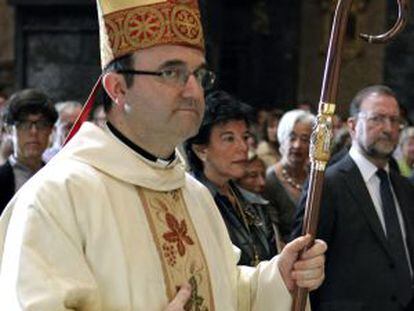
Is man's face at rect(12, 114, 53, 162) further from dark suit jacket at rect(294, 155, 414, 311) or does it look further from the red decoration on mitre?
the red decoration on mitre

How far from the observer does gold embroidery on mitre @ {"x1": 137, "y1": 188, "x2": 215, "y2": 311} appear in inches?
118

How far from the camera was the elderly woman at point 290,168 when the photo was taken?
20.2 feet

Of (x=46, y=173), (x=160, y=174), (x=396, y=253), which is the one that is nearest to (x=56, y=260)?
(x=46, y=173)

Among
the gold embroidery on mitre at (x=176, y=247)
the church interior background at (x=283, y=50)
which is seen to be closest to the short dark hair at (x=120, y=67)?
the gold embroidery on mitre at (x=176, y=247)

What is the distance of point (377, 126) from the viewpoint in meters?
5.28

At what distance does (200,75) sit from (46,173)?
0.49 meters

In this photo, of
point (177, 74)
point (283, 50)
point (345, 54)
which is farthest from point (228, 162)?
point (345, 54)

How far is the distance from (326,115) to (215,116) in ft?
5.55

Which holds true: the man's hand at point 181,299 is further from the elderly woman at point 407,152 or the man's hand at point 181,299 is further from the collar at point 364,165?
the elderly woman at point 407,152

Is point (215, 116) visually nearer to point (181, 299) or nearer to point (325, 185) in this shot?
point (325, 185)

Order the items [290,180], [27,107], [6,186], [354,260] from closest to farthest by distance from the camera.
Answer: [354,260] → [6,186] → [27,107] → [290,180]

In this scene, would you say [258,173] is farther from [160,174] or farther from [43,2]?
[43,2]

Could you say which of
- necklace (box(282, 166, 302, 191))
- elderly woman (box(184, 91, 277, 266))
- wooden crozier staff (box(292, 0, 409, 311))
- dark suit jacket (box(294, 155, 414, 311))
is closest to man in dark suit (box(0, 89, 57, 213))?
elderly woman (box(184, 91, 277, 266))

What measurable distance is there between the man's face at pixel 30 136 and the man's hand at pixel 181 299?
2464 mm
